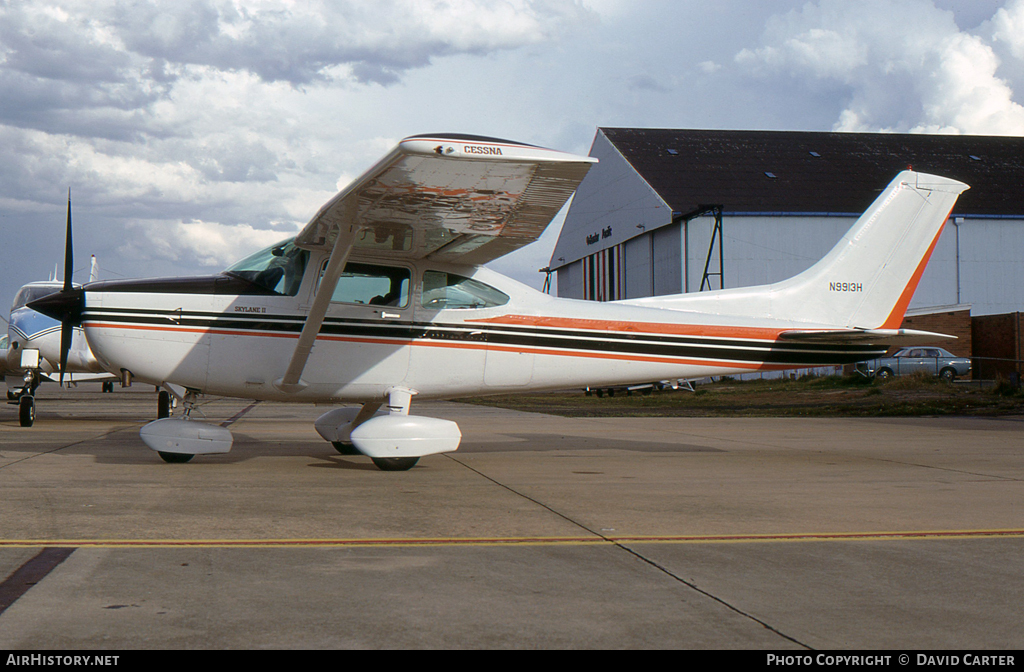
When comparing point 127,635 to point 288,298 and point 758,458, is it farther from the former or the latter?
point 758,458

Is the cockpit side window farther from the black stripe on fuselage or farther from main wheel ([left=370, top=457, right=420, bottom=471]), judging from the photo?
main wheel ([left=370, top=457, right=420, bottom=471])

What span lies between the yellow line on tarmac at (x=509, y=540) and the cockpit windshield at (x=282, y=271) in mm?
4127

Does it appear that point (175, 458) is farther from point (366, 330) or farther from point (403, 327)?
point (403, 327)

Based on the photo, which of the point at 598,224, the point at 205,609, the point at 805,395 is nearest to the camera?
the point at 205,609

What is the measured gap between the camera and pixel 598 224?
161ft

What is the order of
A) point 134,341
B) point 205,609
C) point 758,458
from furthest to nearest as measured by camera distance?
point 758,458
point 134,341
point 205,609

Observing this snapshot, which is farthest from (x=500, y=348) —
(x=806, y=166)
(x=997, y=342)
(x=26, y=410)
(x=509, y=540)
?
(x=806, y=166)

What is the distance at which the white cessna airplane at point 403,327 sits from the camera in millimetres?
7598

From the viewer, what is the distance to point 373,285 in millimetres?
8461

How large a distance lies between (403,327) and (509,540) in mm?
4098

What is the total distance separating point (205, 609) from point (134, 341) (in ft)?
17.9

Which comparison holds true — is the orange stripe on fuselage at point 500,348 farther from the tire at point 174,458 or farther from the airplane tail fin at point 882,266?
the tire at point 174,458
